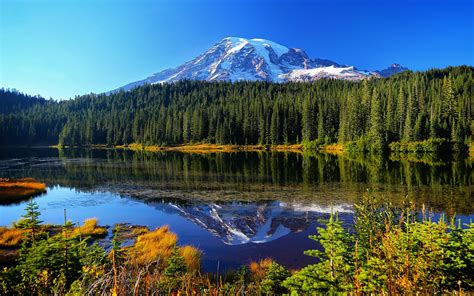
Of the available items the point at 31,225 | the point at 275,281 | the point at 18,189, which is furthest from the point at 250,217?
the point at 18,189

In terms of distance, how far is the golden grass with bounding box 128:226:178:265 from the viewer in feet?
57.2

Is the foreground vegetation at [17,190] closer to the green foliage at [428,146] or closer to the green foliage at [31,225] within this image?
the green foliage at [31,225]

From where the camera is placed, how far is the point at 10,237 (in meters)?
22.6

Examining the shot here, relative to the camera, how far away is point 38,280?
8.41 m

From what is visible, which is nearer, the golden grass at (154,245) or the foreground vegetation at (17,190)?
the golden grass at (154,245)

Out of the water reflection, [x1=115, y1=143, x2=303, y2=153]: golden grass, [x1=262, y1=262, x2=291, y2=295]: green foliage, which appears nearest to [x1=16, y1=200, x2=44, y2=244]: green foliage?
[x1=262, y1=262, x2=291, y2=295]: green foliage

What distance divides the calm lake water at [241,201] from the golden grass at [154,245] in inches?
50.4

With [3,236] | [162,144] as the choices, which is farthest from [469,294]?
[162,144]

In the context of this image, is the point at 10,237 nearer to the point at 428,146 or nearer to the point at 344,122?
the point at 428,146

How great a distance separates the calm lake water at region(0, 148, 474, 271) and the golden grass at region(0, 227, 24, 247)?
4965 millimetres

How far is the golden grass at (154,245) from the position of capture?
17.4 metres

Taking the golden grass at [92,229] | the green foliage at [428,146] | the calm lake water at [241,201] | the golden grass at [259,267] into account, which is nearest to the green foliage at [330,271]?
the golden grass at [259,267]

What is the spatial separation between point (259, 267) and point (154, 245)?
6971 mm

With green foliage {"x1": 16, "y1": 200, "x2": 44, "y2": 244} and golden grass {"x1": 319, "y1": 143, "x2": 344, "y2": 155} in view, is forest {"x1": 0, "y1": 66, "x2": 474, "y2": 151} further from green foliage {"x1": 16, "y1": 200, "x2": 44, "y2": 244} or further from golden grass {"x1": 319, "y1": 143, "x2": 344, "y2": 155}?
green foliage {"x1": 16, "y1": 200, "x2": 44, "y2": 244}
